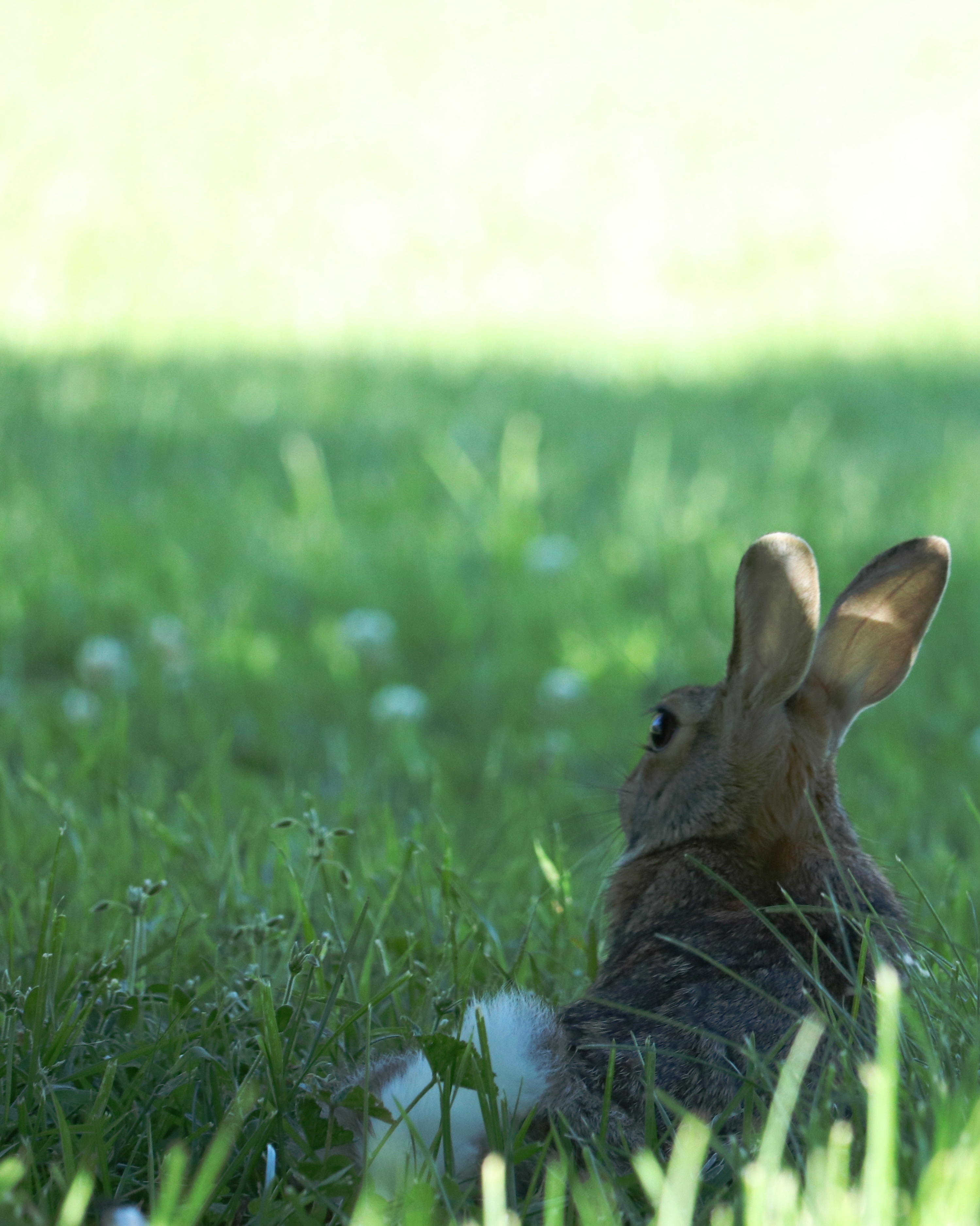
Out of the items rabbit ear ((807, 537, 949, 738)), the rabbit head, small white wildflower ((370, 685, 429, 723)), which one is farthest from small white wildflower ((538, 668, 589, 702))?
rabbit ear ((807, 537, 949, 738))

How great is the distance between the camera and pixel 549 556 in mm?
5492

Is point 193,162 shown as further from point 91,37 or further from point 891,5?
point 891,5

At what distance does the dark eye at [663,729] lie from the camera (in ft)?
9.12

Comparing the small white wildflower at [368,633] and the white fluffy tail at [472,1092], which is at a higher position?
the white fluffy tail at [472,1092]

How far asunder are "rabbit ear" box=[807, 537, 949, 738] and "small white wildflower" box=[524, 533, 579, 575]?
277 cm

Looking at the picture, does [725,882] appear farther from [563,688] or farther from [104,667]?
[104,667]

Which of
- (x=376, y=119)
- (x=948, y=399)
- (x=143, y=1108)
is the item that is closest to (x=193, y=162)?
(x=376, y=119)

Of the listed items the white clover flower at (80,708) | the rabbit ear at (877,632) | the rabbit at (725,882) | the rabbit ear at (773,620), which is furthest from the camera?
the white clover flower at (80,708)

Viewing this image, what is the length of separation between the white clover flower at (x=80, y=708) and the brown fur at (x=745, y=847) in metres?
2.00

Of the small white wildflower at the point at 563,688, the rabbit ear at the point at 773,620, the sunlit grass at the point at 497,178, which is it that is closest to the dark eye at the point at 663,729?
the rabbit ear at the point at 773,620

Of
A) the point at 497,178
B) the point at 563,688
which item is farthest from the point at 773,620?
the point at 497,178

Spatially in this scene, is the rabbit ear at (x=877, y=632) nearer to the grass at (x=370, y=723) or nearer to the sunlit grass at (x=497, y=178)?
the grass at (x=370, y=723)

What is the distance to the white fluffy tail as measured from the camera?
70.5 inches

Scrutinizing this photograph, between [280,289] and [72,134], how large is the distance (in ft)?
10.2
